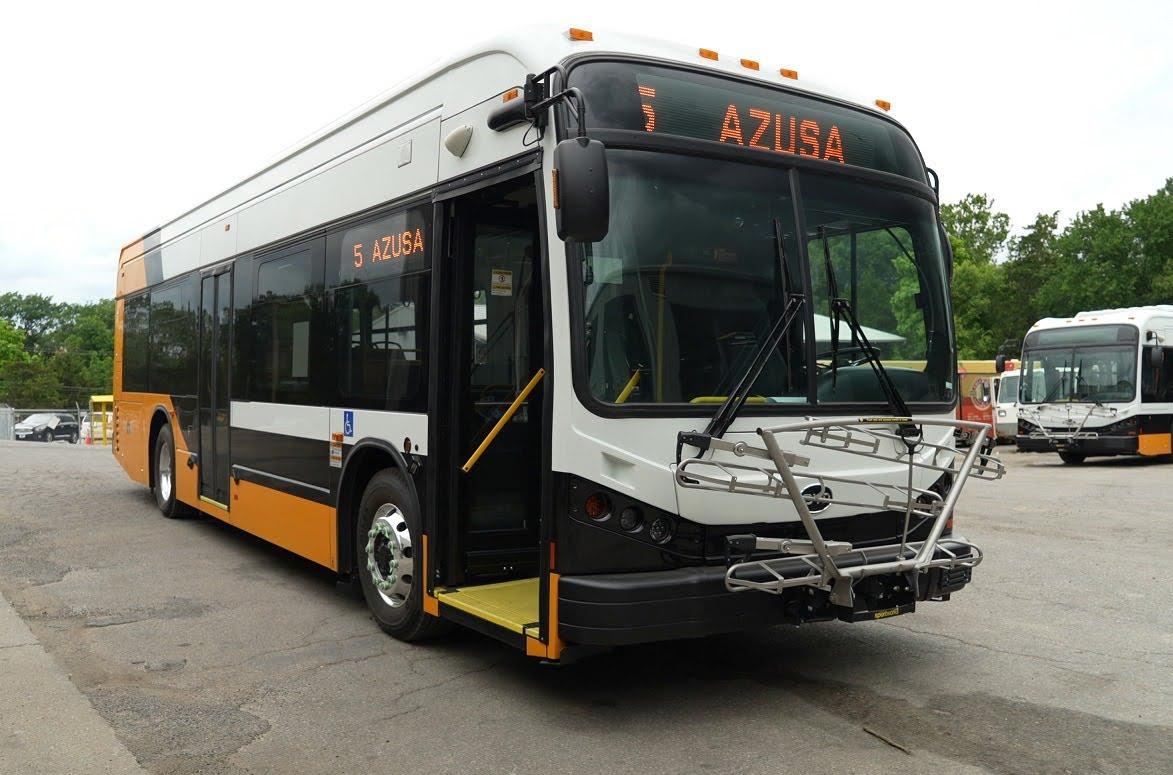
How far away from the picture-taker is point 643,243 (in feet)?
15.7

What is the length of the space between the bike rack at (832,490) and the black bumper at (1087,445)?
58.0 feet

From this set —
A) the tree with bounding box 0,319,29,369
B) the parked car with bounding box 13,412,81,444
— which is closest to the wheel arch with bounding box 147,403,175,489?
the parked car with bounding box 13,412,81,444

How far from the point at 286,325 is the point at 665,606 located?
4463 mm

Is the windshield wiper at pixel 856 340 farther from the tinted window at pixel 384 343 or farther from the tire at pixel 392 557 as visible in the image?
the tire at pixel 392 557

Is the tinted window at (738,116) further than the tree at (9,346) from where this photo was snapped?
No

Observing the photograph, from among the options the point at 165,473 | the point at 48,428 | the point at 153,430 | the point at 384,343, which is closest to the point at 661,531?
the point at 384,343

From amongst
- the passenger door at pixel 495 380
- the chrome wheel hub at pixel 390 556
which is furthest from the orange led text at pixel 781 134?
the chrome wheel hub at pixel 390 556

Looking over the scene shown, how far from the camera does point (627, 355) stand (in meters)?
4.74

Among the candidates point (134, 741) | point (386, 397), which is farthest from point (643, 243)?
point (134, 741)

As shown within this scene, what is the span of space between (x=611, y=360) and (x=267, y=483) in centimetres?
444

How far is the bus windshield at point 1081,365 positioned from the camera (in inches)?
830

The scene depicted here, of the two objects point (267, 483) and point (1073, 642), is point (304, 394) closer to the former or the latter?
point (267, 483)

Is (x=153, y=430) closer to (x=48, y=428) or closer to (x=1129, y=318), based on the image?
(x=1129, y=318)

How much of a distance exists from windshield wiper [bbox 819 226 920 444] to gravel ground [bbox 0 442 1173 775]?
1.42m
